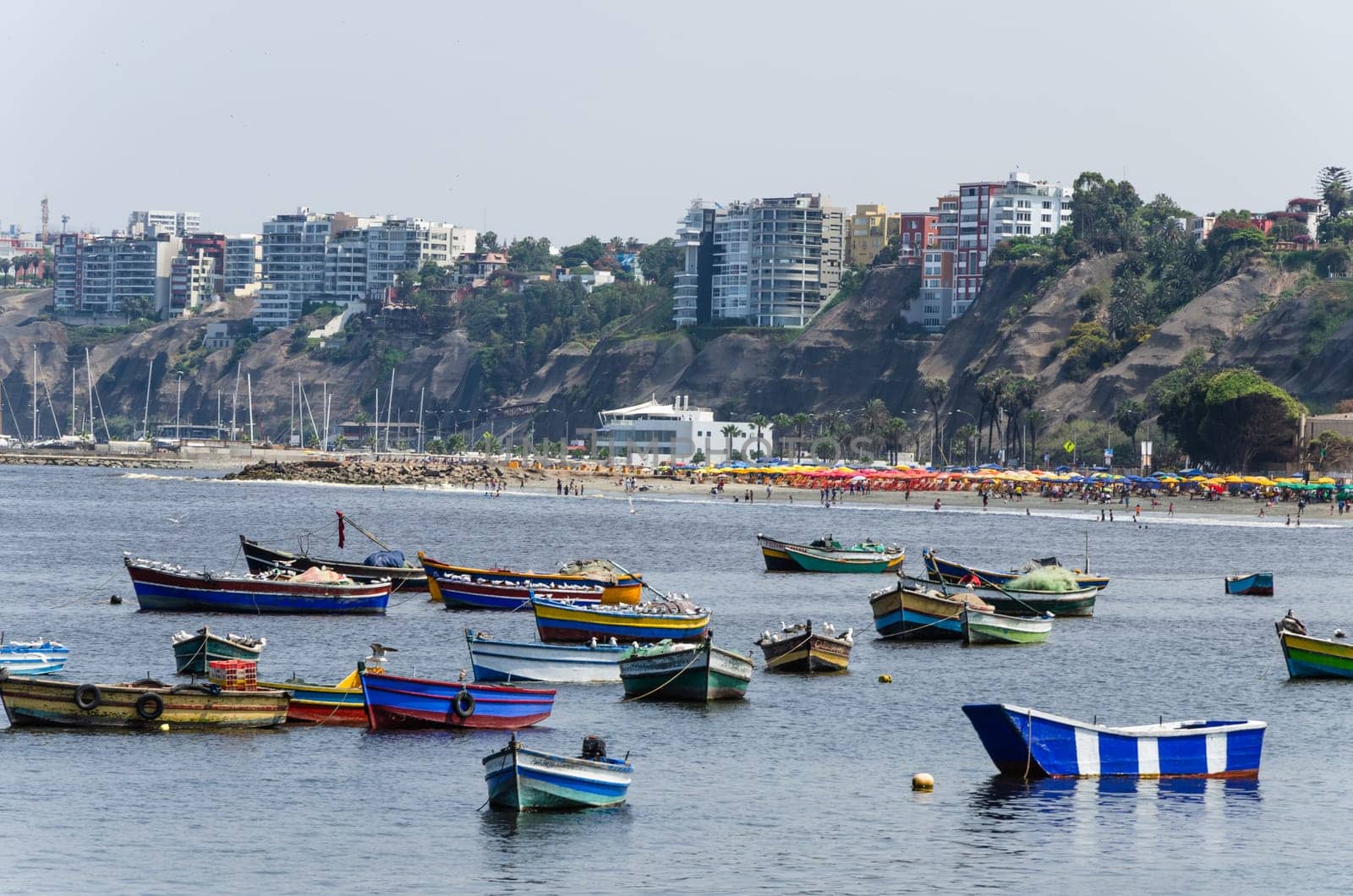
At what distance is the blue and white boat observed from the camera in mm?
48719

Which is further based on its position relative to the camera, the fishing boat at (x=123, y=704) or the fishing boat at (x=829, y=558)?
the fishing boat at (x=829, y=558)

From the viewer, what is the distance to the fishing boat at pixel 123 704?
40125 millimetres

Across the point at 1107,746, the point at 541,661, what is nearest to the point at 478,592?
the point at 541,661

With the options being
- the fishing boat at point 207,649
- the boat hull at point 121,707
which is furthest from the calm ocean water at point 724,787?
the fishing boat at point 207,649

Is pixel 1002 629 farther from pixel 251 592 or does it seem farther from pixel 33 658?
pixel 33 658

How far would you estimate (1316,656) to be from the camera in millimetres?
52719

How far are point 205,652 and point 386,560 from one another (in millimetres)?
27790

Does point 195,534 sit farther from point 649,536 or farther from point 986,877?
point 986,877

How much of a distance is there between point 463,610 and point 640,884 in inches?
1569

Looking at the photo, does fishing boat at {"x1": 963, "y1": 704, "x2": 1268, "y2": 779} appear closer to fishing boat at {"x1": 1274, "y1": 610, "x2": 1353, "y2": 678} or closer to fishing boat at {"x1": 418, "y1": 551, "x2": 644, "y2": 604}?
fishing boat at {"x1": 1274, "y1": 610, "x2": 1353, "y2": 678}

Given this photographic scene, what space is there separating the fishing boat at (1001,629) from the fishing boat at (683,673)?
16.0 meters

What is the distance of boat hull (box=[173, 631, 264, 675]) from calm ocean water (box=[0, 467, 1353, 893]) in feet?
11.4

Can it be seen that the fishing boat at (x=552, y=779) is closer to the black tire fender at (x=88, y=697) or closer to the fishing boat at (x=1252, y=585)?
the black tire fender at (x=88, y=697)

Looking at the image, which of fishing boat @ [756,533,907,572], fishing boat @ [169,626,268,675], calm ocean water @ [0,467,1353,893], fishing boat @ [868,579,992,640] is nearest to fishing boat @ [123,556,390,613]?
calm ocean water @ [0,467,1353,893]
